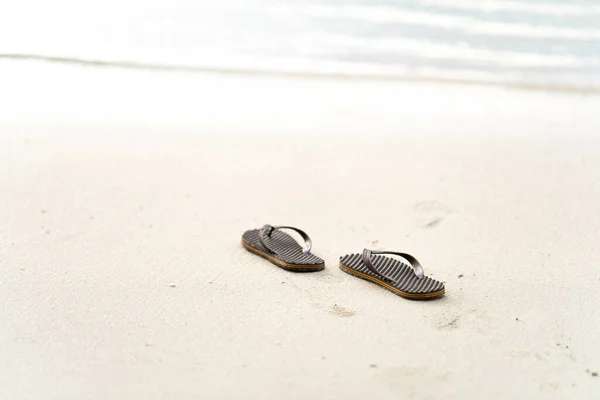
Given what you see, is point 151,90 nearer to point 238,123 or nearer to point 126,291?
point 238,123

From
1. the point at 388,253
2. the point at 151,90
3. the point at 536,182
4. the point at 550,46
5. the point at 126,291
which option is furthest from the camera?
the point at 550,46

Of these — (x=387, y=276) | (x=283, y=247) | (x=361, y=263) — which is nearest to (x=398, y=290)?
(x=387, y=276)

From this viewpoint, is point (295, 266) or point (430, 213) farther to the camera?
point (430, 213)

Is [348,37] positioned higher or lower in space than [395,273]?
higher

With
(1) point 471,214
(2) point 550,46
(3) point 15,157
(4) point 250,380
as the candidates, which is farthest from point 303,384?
(2) point 550,46

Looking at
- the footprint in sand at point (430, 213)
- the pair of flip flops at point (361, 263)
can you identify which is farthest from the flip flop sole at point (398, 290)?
the footprint in sand at point (430, 213)

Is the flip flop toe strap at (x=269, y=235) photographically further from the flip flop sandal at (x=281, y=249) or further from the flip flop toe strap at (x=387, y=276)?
the flip flop toe strap at (x=387, y=276)

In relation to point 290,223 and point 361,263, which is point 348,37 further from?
point 361,263
